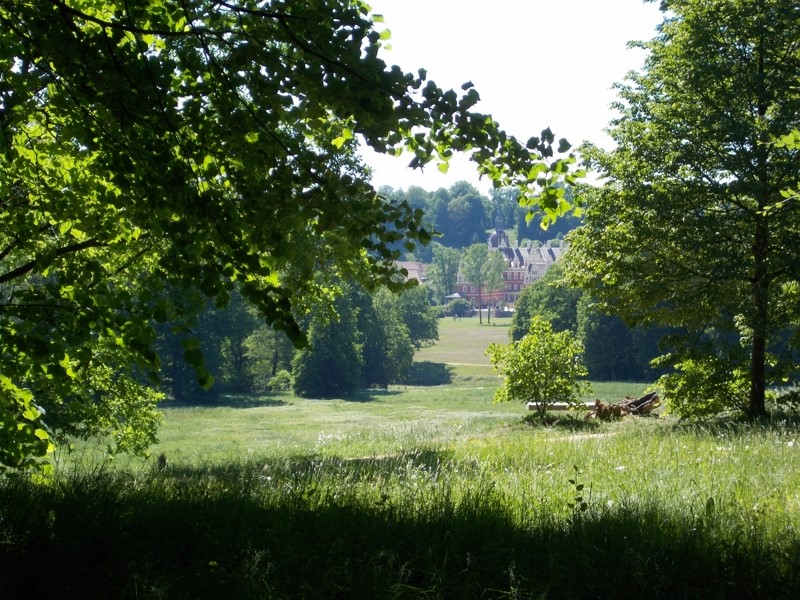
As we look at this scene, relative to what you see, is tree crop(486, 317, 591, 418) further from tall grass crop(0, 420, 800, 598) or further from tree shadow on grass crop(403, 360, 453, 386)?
tree shadow on grass crop(403, 360, 453, 386)

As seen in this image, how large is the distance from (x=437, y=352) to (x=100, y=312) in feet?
319

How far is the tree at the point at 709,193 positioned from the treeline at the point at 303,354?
4313cm

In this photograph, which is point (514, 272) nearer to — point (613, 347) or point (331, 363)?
point (613, 347)

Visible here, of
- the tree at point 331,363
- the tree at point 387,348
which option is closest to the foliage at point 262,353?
the tree at point 331,363

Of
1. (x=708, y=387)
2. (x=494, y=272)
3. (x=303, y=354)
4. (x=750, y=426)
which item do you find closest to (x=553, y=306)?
(x=303, y=354)

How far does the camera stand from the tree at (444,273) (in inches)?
6058

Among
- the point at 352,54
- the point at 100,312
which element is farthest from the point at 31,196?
the point at 352,54

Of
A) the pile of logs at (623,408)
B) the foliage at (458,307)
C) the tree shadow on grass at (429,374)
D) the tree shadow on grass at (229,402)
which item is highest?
the foliage at (458,307)

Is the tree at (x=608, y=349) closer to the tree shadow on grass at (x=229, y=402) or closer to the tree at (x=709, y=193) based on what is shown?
the tree shadow on grass at (x=229, y=402)

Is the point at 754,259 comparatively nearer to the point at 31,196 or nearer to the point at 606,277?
the point at 606,277

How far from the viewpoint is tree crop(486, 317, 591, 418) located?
22.8 metres

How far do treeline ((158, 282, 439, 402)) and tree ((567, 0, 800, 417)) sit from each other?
43.1 m

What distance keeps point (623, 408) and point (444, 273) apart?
421 feet

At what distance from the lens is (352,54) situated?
4.55 meters
